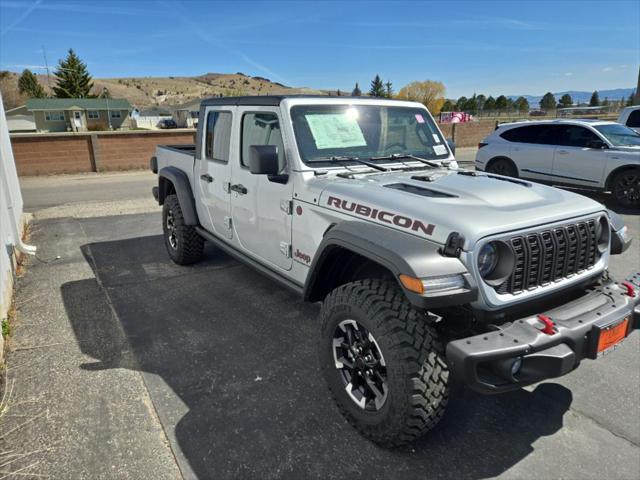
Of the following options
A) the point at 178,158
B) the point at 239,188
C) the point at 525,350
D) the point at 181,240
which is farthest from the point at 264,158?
the point at 178,158

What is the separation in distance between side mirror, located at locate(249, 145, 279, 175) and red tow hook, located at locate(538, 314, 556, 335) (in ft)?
6.34

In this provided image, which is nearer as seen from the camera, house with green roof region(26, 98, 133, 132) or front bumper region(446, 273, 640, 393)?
front bumper region(446, 273, 640, 393)

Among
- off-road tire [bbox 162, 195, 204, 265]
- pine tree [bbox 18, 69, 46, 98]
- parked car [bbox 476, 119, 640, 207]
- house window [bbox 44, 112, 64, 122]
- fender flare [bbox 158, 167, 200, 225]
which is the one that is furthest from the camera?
pine tree [bbox 18, 69, 46, 98]

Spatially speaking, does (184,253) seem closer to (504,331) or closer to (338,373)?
(338,373)

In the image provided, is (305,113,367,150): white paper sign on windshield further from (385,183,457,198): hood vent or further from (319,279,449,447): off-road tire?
(319,279,449,447): off-road tire

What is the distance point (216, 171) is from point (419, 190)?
232 centimetres

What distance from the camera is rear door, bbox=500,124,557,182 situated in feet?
31.8

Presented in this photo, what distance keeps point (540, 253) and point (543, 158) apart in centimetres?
838

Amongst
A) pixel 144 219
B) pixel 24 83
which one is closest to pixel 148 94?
pixel 24 83

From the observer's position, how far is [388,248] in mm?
2336

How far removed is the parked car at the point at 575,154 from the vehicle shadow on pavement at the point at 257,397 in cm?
737

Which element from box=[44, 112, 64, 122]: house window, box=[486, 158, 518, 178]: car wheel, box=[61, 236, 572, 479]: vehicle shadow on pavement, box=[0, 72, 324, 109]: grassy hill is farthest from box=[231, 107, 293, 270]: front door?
box=[0, 72, 324, 109]: grassy hill

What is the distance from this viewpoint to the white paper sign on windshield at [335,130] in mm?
3477

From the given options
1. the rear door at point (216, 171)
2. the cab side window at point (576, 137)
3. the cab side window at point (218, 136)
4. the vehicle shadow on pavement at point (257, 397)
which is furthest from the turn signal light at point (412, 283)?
the cab side window at point (576, 137)
